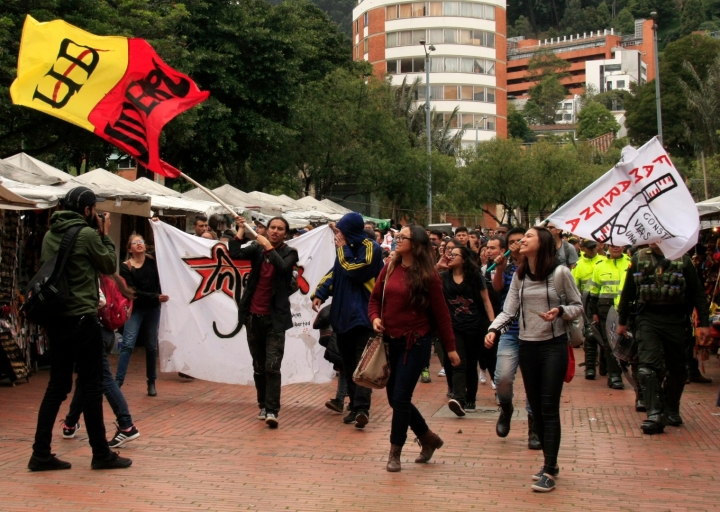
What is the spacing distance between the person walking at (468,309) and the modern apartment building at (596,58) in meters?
126

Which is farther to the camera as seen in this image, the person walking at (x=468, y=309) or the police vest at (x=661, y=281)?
the person walking at (x=468, y=309)

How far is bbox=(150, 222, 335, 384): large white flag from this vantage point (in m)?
10.2

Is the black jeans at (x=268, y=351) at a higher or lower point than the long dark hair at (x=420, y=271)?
lower

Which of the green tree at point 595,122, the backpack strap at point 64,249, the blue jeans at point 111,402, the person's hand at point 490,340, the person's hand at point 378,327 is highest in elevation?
the green tree at point 595,122

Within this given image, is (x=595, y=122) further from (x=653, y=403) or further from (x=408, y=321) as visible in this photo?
(x=408, y=321)

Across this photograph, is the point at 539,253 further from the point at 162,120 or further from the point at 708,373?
the point at 708,373

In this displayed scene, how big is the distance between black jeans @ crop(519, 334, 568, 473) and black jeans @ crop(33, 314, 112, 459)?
298 cm

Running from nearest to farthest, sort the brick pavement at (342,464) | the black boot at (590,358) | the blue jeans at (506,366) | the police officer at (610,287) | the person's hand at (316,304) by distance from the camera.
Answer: the brick pavement at (342,464) < the blue jeans at (506,366) < the person's hand at (316,304) < the police officer at (610,287) < the black boot at (590,358)

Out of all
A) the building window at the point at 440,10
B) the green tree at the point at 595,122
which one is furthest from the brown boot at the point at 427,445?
the green tree at the point at 595,122

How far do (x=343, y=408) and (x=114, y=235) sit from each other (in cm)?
654

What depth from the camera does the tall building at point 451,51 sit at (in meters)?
84.0

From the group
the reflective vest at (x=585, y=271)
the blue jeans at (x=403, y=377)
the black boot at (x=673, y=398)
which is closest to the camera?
the blue jeans at (x=403, y=377)

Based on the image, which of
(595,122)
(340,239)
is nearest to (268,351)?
(340,239)

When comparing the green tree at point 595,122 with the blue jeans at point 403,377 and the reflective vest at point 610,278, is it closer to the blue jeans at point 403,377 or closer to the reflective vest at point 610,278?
the reflective vest at point 610,278
